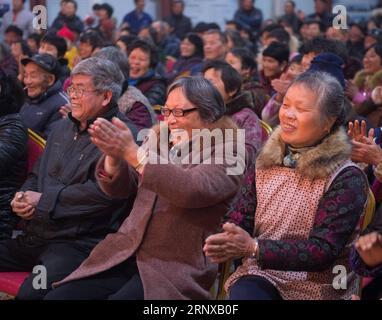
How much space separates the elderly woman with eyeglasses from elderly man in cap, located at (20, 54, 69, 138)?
193 cm

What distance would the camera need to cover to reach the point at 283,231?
3.01m

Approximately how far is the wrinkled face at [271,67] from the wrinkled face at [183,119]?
3.40 meters

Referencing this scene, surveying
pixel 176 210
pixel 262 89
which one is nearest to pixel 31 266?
pixel 176 210

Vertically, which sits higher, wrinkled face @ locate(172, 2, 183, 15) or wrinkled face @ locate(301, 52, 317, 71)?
wrinkled face @ locate(172, 2, 183, 15)

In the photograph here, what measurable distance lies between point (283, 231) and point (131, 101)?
6.96 feet

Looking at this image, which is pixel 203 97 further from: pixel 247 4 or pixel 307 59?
pixel 247 4

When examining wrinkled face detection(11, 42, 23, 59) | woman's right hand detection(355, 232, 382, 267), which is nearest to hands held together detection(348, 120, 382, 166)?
woman's right hand detection(355, 232, 382, 267)

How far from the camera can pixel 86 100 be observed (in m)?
3.73

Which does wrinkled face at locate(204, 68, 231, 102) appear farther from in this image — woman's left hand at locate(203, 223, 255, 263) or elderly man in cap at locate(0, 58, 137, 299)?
woman's left hand at locate(203, 223, 255, 263)

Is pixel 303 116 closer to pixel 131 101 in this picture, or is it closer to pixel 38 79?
pixel 131 101

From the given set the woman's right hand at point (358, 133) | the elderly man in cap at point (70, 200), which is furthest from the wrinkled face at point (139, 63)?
the woman's right hand at point (358, 133)

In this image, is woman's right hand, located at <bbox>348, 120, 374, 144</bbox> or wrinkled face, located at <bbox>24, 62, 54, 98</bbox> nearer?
woman's right hand, located at <bbox>348, 120, 374, 144</bbox>

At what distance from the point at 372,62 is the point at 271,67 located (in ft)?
2.84

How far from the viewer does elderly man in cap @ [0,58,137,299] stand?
139 inches
